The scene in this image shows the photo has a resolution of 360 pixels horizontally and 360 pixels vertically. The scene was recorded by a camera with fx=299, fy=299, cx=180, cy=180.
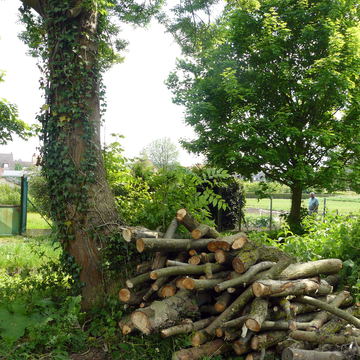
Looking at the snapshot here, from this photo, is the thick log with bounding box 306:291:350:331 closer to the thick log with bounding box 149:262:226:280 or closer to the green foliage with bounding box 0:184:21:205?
the thick log with bounding box 149:262:226:280

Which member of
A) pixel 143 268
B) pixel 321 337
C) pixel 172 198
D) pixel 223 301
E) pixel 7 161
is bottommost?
pixel 321 337

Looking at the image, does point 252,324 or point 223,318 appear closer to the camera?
A: point 252,324

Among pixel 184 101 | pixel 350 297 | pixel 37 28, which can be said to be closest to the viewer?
pixel 350 297

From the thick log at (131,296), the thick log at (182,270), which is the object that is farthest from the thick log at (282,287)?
the thick log at (131,296)

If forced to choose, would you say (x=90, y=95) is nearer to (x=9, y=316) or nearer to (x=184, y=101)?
(x=9, y=316)

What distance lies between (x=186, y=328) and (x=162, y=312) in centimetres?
33

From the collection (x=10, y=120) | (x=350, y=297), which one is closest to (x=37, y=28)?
(x=350, y=297)

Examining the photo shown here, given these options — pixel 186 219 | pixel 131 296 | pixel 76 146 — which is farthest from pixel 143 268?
pixel 76 146

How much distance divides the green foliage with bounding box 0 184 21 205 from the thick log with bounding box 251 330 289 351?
626 inches

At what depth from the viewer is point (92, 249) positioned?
4602mm

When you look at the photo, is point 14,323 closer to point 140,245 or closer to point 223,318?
point 140,245

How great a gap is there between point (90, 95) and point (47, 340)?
3.52 m

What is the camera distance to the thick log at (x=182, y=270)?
3756 millimetres

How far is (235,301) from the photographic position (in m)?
3.59
